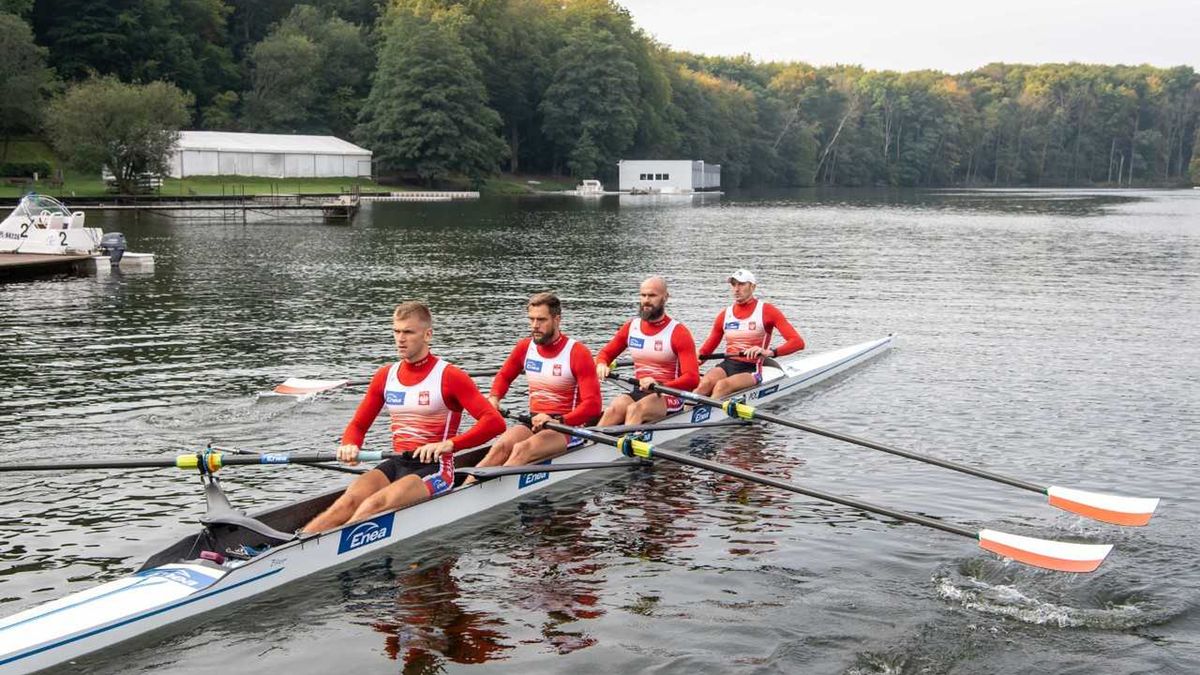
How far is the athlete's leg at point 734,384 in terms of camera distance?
59.4 feet

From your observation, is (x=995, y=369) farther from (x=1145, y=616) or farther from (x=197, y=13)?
(x=197, y=13)

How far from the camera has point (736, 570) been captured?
38.5 ft

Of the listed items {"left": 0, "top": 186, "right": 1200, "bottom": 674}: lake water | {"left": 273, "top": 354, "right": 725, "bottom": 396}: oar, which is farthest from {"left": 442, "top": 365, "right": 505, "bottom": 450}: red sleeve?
{"left": 273, "top": 354, "right": 725, "bottom": 396}: oar

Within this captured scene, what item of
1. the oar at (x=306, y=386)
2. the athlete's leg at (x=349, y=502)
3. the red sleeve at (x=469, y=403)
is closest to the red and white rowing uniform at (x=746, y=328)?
the oar at (x=306, y=386)

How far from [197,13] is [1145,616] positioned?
122 metres

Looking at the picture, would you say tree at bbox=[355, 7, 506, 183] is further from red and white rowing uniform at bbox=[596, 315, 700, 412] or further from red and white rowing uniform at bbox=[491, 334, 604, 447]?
red and white rowing uniform at bbox=[491, 334, 604, 447]

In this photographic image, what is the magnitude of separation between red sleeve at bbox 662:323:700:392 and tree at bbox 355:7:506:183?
95.5 meters

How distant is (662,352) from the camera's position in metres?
16.3

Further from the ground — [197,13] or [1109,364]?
[197,13]

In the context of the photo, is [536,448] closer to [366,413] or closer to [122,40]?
[366,413]

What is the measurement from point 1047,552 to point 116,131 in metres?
77.4

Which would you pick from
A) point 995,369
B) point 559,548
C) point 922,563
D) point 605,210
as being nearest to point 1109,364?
point 995,369

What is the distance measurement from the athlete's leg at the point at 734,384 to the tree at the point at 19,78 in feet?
278

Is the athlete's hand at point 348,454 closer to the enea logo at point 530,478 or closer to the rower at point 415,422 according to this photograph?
the rower at point 415,422
